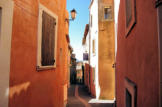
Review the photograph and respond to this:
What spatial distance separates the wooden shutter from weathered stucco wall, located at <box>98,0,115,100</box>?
7.08 metres

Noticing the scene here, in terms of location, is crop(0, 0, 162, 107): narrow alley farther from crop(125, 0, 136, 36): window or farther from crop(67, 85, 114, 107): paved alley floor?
crop(67, 85, 114, 107): paved alley floor

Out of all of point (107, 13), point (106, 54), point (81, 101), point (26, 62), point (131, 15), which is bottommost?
point (81, 101)

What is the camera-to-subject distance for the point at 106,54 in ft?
38.2

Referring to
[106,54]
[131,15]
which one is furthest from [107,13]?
[131,15]

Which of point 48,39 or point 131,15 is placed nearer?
point 131,15

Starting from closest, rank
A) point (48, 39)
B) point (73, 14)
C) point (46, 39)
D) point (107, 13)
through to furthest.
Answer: point (46, 39), point (48, 39), point (73, 14), point (107, 13)

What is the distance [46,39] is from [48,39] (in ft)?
0.49

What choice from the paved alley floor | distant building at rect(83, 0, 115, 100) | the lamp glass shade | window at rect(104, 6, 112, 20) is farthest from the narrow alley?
window at rect(104, 6, 112, 20)

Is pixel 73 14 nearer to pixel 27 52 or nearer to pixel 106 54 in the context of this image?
pixel 106 54

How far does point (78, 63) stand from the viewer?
28.9 m

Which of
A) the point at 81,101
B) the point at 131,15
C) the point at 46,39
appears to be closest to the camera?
the point at 131,15

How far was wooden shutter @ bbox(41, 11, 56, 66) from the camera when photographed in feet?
14.3

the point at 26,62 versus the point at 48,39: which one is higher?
the point at 48,39

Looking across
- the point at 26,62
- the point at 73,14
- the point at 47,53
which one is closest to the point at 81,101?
the point at 73,14
